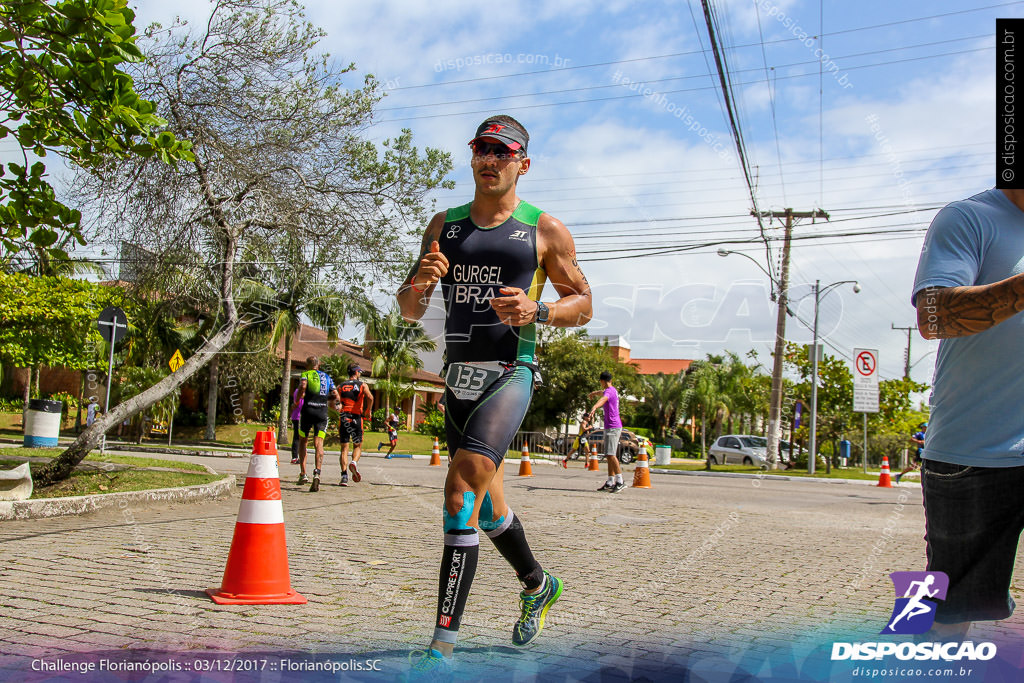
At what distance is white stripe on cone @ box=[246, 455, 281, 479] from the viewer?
4699 mm

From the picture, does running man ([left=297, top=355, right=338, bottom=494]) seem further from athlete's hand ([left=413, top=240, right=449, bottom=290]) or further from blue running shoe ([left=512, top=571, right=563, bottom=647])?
athlete's hand ([left=413, top=240, right=449, bottom=290])

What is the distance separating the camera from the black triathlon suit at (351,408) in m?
11.8

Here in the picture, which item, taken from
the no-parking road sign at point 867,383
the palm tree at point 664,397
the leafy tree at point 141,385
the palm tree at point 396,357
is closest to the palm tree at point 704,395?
the palm tree at point 664,397

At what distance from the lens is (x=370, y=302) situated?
45.2ft

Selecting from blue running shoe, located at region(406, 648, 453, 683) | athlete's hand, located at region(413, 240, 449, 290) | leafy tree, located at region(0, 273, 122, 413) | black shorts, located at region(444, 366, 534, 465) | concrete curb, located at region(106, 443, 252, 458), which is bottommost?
concrete curb, located at region(106, 443, 252, 458)

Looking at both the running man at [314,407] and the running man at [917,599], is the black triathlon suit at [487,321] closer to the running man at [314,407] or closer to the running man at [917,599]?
the running man at [917,599]

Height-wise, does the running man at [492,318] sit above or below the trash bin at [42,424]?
above

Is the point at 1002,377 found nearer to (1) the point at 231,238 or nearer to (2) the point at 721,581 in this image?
(2) the point at 721,581

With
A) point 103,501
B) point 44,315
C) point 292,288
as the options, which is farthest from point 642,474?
point 44,315

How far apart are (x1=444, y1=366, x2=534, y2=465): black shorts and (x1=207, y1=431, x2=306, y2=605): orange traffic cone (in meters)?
1.48

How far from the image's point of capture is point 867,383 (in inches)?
1163

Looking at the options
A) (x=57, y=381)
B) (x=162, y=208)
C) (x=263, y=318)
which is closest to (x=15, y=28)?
(x=162, y=208)

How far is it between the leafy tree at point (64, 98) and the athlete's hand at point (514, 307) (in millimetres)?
3783

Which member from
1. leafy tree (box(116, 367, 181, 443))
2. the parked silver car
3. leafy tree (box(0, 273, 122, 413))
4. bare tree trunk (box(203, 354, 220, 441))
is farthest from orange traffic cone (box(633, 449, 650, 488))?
the parked silver car
